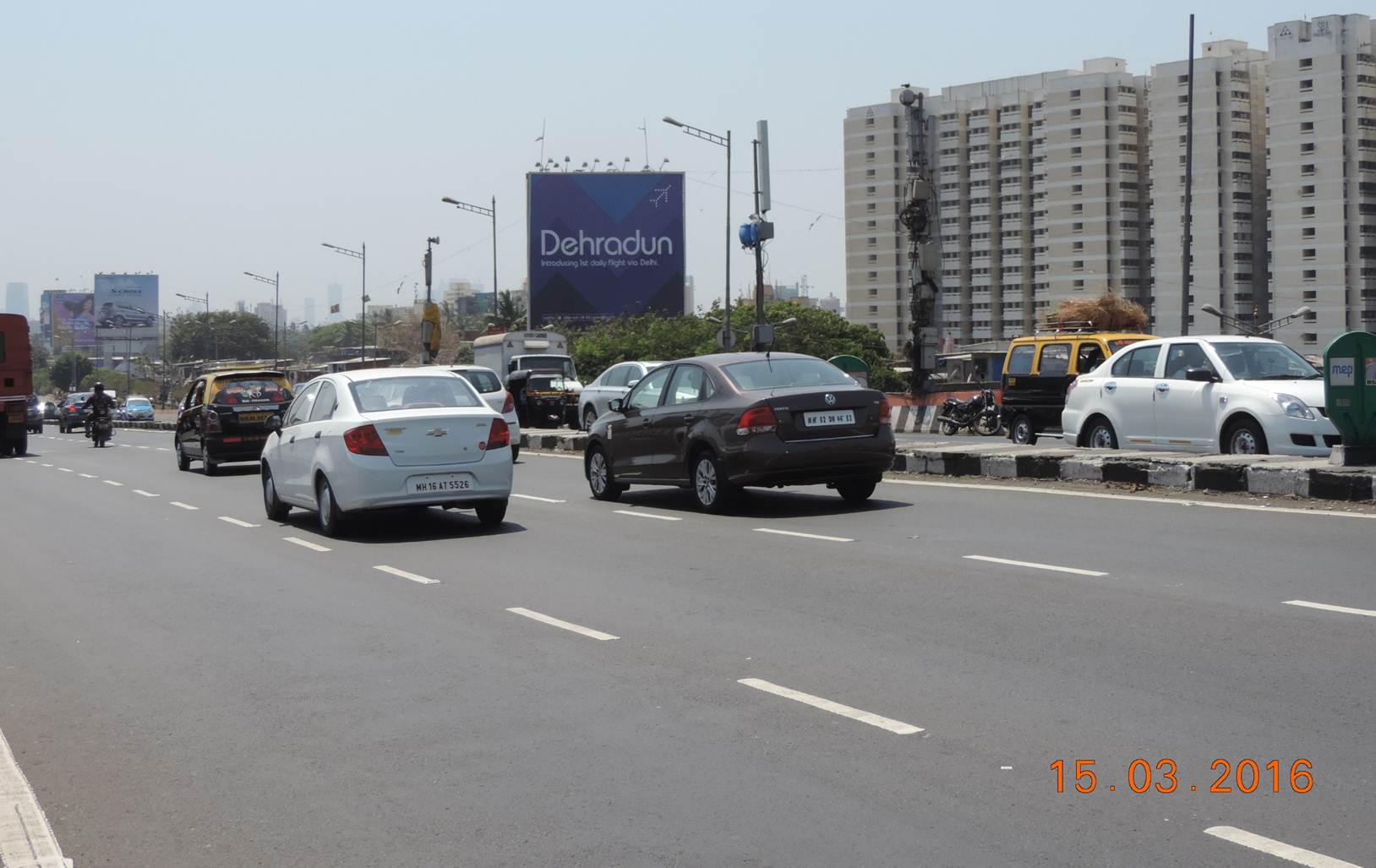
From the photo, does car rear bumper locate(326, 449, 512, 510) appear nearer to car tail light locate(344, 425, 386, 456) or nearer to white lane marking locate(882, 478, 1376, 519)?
car tail light locate(344, 425, 386, 456)

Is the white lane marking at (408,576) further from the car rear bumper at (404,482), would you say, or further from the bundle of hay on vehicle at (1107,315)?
the bundle of hay on vehicle at (1107,315)

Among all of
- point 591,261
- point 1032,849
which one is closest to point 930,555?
point 1032,849

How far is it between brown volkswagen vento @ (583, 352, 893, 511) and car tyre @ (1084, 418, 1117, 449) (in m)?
4.60

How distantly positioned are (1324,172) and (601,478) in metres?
98.9

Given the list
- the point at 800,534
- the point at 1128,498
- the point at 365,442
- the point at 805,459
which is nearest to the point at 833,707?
the point at 800,534

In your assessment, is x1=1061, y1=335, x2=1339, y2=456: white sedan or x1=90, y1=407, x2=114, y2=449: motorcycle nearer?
x1=1061, y1=335, x2=1339, y2=456: white sedan

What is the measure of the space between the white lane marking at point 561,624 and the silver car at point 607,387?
22793 millimetres

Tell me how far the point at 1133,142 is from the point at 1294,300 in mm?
22739

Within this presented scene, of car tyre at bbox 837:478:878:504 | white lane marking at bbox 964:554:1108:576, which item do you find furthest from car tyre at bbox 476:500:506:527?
white lane marking at bbox 964:554:1108:576

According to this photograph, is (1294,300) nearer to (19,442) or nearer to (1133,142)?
(1133,142)

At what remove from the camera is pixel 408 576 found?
35.9 ft

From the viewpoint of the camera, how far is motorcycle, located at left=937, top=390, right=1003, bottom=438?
3106 cm

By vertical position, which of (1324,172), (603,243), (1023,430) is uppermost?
(1324,172)

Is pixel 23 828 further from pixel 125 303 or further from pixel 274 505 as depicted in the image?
pixel 125 303
